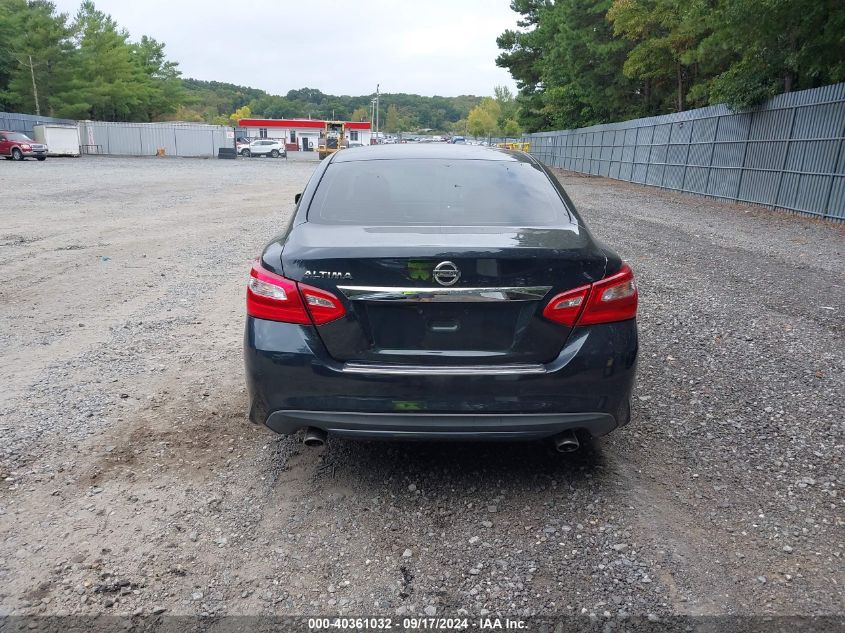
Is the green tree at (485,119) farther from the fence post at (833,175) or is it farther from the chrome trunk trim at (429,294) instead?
the chrome trunk trim at (429,294)

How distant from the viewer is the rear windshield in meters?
3.45

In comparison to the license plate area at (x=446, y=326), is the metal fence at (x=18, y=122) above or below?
below

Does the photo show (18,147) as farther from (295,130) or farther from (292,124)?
(295,130)

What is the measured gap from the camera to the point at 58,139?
45531mm

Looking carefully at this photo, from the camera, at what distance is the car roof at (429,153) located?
4.15 meters

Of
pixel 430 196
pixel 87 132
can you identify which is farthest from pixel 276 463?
pixel 87 132

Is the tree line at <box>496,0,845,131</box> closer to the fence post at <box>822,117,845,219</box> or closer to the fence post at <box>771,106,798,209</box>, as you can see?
the fence post at <box>771,106,798,209</box>

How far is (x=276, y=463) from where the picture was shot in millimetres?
3539

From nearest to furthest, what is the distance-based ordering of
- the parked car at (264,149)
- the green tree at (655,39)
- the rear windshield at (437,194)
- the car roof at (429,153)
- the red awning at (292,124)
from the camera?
1. the rear windshield at (437,194)
2. the car roof at (429,153)
3. the green tree at (655,39)
4. the parked car at (264,149)
5. the red awning at (292,124)

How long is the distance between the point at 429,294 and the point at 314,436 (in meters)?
0.86

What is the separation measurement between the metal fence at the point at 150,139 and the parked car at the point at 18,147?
18.1m

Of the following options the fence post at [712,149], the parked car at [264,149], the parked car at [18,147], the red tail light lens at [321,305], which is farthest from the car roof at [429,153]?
the parked car at [264,149]

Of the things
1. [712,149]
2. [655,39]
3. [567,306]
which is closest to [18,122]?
[655,39]

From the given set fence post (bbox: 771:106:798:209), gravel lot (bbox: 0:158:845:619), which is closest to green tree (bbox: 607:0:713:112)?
fence post (bbox: 771:106:798:209)
